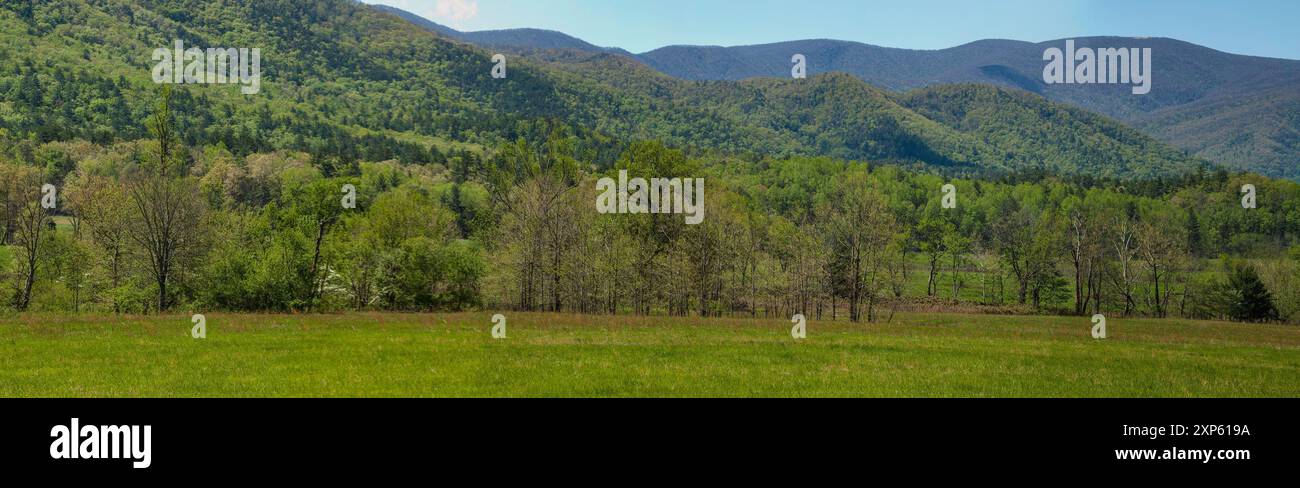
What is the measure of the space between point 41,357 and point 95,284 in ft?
172

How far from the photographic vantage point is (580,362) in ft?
80.7

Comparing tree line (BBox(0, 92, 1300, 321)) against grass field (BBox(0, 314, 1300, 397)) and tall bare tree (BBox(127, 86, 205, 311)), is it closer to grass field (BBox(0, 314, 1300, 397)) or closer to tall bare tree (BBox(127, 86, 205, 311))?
tall bare tree (BBox(127, 86, 205, 311))

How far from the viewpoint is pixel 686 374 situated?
2261cm

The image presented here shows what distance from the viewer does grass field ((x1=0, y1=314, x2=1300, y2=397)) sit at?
19734mm

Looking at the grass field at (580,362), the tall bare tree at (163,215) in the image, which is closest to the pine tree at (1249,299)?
the grass field at (580,362)

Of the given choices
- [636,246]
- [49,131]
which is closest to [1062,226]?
[636,246]

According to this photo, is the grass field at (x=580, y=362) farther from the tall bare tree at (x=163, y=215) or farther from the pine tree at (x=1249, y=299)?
the pine tree at (x=1249, y=299)

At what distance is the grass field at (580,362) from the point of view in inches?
777

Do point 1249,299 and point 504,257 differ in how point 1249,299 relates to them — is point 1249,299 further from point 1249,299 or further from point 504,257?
point 504,257

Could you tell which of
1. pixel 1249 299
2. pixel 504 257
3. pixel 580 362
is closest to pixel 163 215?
pixel 504 257

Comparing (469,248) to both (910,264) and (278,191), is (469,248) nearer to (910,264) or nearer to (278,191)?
(278,191)

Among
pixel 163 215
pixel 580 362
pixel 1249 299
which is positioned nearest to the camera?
Answer: pixel 580 362

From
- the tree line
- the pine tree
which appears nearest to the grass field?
the tree line

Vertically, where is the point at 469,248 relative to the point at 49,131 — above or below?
below
